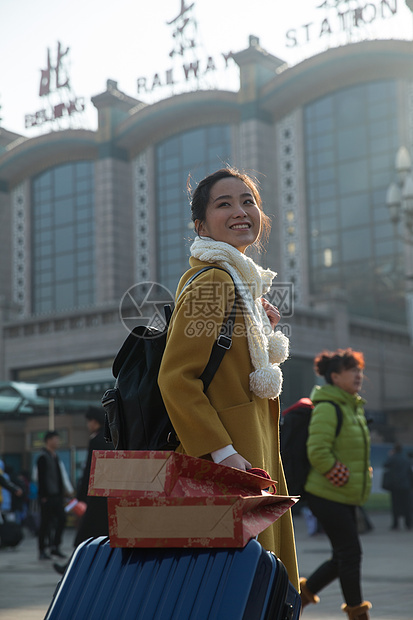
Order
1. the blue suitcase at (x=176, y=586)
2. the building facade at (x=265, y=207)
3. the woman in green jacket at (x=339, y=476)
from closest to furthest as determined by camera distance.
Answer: the blue suitcase at (x=176, y=586) < the woman in green jacket at (x=339, y=476) < the building facade at (x=265, y=207)

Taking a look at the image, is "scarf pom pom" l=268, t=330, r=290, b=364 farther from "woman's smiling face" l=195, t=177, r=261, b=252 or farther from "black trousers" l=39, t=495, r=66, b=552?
"black trousers" l=39, t=495, r=66, b=552

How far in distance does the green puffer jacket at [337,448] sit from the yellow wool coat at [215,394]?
2.56 meters

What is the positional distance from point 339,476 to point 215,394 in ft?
9.67

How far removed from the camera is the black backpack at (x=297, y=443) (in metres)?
5.72

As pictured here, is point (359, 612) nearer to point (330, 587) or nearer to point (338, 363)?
point (338, 363)

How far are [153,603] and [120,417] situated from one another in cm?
65

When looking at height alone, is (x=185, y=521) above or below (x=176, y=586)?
above

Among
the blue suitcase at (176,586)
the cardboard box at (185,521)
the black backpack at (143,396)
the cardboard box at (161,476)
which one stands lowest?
the blue suitcase at (176,586)

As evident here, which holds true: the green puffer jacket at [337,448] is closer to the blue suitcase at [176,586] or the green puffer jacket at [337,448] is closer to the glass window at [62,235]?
the blue suitcase at [176,586]

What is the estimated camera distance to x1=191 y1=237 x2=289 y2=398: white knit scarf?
9.51ft

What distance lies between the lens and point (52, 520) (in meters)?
12.3

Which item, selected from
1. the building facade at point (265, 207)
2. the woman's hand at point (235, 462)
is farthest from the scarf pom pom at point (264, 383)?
the building facade at point (265, 207)

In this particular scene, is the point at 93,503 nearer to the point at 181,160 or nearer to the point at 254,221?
the point at 254,221

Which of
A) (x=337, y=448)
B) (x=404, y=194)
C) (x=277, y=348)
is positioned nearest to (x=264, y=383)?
A: (x=277, y=348)
